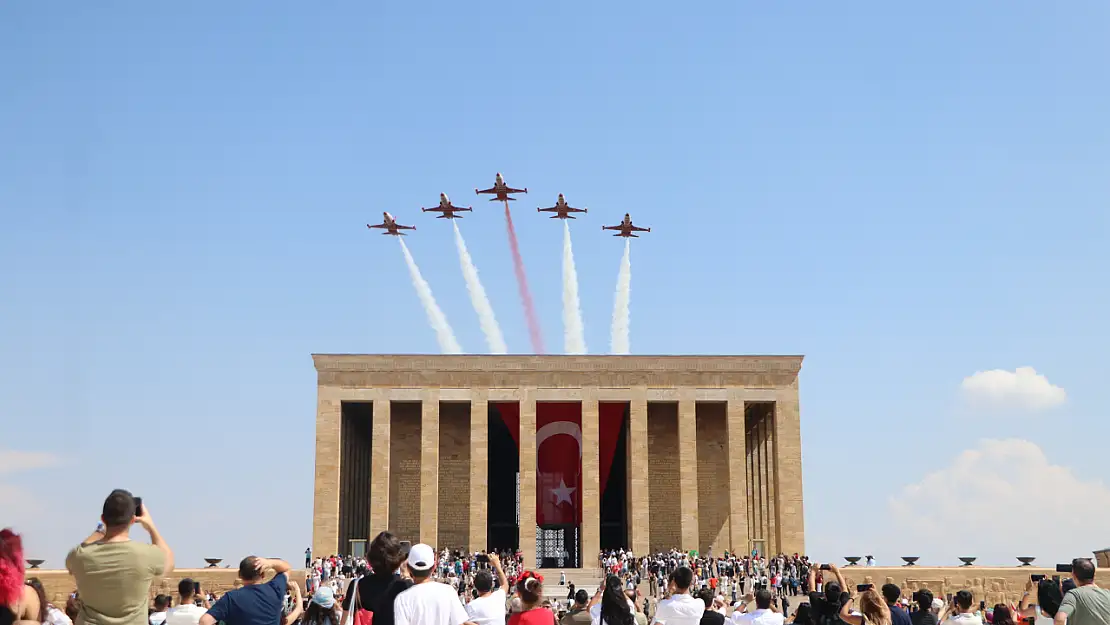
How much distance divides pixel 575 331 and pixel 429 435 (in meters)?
8.29

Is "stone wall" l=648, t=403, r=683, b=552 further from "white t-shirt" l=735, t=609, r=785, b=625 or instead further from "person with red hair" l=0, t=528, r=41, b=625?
"person with red hair" l=0, t=528, r=41, b=625

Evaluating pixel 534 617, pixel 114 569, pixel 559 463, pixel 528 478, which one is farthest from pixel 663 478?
pixel 114 569

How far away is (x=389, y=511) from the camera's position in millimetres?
45656

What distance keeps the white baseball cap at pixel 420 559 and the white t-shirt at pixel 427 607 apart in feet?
0.35

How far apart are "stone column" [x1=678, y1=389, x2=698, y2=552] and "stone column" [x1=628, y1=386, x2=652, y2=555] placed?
1.39 meters

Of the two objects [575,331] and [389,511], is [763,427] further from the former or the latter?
[389,511]

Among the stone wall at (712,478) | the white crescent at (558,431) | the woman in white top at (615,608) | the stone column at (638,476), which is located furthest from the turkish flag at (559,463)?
the woman in white top at (615,608)

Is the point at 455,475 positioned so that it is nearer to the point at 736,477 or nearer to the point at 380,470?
the point at 380,470

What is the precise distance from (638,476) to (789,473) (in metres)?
5.84

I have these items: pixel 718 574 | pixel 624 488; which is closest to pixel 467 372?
pixel 624 488

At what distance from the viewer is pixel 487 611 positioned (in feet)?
24.3

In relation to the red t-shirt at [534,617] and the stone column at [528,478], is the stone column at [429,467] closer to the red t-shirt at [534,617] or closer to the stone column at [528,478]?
the stone column at [528,478]

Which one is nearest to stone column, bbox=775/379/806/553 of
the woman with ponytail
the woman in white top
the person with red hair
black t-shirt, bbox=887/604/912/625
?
black t-shirt, bbox=887/604/912/625

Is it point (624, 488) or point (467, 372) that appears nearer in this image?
point (467, 372)
